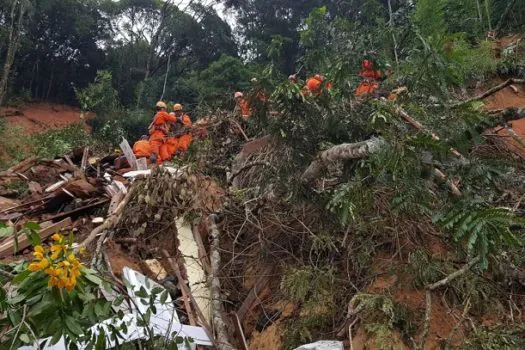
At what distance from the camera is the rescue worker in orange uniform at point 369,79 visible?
14.2 feet

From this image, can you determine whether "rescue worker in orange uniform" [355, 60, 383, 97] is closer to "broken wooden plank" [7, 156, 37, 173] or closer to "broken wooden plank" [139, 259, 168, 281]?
"broken wooden plank" [139, 259, 168, 281]

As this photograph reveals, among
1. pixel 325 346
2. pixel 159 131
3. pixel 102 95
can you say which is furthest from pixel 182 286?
pixel 102 95

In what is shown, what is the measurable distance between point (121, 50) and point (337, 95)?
22258 mm

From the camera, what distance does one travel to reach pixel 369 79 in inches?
194

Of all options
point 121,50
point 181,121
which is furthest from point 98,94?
point 181,121

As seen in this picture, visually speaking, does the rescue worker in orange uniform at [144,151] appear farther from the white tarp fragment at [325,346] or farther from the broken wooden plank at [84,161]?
the white tarp fragment at [325,346]

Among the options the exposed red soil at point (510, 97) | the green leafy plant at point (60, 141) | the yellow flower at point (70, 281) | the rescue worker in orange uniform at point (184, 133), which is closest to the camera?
the yellow flower at point (70, 281)

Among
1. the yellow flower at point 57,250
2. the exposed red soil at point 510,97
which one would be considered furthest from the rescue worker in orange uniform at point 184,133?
the exposed red soil at point 510,97

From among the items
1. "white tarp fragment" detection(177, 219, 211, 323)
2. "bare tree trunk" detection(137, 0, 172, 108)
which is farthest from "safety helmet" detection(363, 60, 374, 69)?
"bare tree trunk" detection(137, 0, 172, 108)

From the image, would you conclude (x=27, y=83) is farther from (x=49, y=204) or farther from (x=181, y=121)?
(x=49, y=204)

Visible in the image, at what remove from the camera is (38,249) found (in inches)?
73.3

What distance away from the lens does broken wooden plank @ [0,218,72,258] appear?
397 centimetres

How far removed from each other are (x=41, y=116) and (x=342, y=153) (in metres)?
22.5

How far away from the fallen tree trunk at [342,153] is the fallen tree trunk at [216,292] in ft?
3.45
